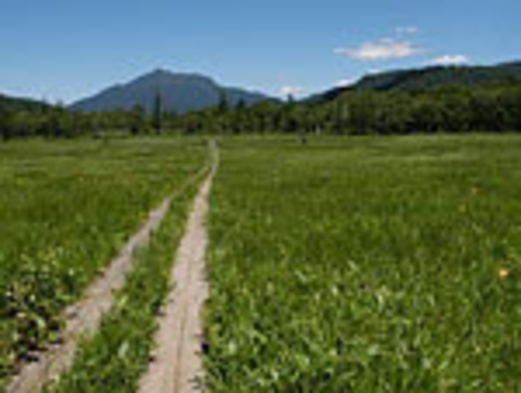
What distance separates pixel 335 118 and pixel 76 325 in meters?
163

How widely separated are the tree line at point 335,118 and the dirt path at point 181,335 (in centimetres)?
14282

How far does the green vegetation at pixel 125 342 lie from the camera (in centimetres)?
547

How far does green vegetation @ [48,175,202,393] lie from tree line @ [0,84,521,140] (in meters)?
144

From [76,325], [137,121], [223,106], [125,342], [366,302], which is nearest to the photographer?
[125,342]

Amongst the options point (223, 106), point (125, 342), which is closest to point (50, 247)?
point (125, 342)

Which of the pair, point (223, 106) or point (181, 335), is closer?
point (181, 335)

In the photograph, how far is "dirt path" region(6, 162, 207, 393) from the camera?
587 cm

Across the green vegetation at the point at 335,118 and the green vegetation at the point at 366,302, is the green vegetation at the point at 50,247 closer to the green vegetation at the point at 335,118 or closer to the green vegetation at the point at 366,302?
the green vegetation at the point at 366,302

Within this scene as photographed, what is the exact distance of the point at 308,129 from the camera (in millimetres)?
173125

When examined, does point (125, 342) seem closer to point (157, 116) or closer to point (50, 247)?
point (50, 247)

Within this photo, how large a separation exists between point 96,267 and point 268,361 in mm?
5954

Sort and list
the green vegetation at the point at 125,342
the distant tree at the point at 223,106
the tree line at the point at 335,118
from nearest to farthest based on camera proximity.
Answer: the green vegetation at the point at 125,342 → the tree line at the point at 335,118 → the distant tree at the point at 223,106

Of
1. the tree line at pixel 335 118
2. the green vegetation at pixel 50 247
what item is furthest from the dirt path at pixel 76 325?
the tree line at pixel 335 118

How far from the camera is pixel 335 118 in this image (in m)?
166
